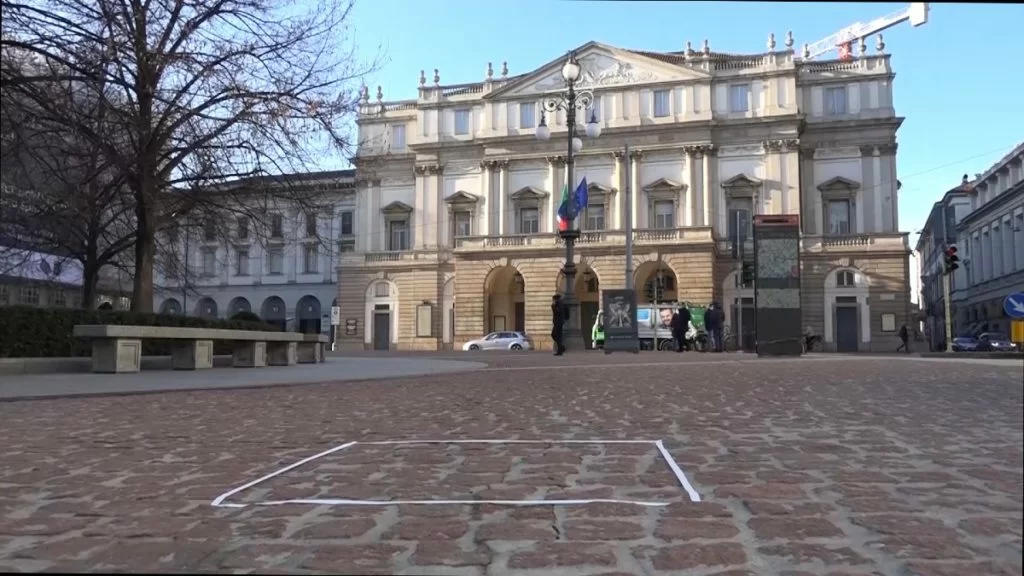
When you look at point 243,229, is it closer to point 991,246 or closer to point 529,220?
A: point 991,246

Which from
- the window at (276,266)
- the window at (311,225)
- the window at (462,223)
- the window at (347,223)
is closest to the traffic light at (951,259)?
the window at (311,225)

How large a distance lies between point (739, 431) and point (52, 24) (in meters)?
6.87

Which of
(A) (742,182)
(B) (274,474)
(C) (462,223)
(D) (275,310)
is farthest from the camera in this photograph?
(D) (275,310)

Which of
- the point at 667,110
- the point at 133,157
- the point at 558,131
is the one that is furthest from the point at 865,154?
the point at 133,157

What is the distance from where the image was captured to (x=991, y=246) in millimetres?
1912

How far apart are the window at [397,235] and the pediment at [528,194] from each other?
9135mm

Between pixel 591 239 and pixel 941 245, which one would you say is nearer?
pixel 941 245

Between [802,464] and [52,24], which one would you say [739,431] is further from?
[52,24]

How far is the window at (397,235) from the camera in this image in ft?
186

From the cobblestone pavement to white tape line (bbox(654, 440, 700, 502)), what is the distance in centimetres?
4

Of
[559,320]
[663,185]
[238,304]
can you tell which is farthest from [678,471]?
[238,304]

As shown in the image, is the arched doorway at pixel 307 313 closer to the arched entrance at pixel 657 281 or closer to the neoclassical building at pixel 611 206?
the neoclassical building at pixel 611 206

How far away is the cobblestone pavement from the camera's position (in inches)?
71.4

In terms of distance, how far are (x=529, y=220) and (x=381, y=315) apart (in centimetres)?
1264
